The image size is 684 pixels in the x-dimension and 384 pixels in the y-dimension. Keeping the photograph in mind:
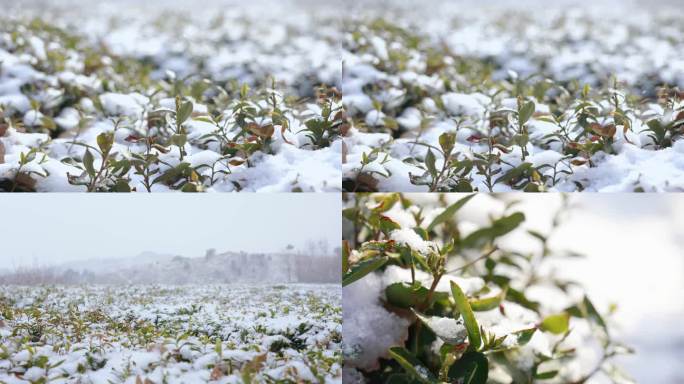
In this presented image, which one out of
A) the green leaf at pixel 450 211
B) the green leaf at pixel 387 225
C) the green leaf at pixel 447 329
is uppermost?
the green leaf at pixel 450 211

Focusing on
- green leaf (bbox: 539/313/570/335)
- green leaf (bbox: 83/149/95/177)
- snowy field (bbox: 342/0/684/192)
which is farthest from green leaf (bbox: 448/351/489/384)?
green leaf (bbox: 83/149/95/177)

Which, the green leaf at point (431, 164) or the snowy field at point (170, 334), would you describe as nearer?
the snowy field at point (170, 334)

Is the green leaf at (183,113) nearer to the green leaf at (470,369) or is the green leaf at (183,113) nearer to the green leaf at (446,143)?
the green leaf at (446,143)

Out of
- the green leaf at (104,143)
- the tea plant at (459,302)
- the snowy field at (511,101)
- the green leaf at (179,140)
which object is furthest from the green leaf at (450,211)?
the green leaf at (104,143)

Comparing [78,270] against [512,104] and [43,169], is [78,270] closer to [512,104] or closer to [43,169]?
[43,169]

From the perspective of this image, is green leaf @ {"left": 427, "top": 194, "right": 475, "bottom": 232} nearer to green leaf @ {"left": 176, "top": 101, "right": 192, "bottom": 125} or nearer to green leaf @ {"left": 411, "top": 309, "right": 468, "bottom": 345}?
green leaf @ {"left": 411, "top": 309, "right": 468, "bottom": 345}

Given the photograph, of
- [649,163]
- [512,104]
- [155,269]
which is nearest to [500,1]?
[512,104]
